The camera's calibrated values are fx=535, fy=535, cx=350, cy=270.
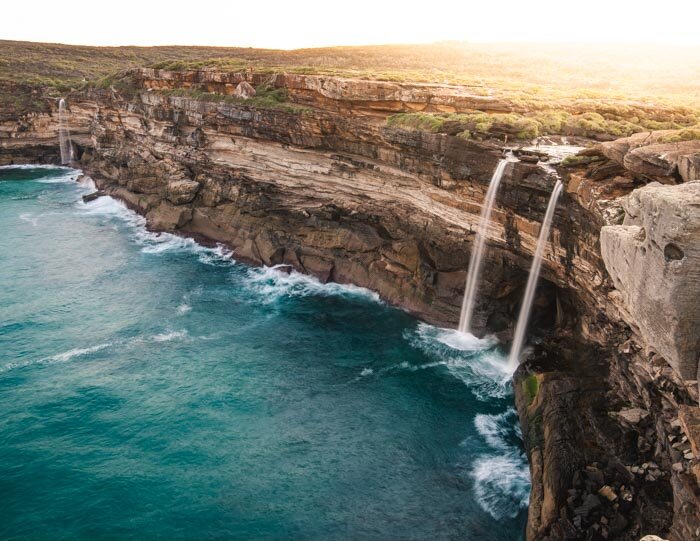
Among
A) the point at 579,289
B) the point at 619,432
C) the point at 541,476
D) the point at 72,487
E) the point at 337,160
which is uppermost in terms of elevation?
the point at 337,160

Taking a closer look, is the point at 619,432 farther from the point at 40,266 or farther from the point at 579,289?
the point at 40,266

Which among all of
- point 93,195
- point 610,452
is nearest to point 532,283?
point 610,452

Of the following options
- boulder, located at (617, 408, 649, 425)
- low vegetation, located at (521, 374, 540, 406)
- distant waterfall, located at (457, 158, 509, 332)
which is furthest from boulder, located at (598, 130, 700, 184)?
low vegetation, located at (521, 374, 540, 406)

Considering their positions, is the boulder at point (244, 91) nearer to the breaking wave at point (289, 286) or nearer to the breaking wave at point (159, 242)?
the breaking wave at point (159, 242)

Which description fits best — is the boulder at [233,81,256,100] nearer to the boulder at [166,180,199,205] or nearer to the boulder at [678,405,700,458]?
the boulder at [166,180,199,205]

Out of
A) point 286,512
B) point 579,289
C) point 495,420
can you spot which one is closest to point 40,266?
point 286,512

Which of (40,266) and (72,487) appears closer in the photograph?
(72,487)

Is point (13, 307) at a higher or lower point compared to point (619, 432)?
lower
